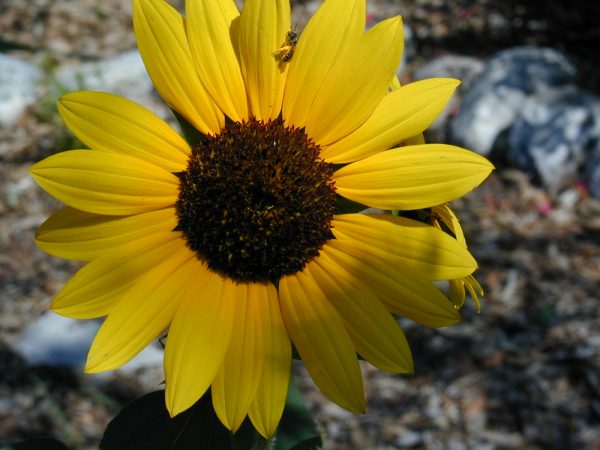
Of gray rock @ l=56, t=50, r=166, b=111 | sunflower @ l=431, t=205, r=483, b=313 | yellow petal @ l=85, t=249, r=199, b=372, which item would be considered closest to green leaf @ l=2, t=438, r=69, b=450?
yellow petal @ l=85, t=249, r=199, b=372

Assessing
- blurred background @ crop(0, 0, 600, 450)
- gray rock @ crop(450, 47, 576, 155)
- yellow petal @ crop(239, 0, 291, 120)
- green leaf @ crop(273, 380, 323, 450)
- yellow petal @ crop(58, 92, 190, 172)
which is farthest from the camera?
gray rock @ crop(450, 47, 576, 155)

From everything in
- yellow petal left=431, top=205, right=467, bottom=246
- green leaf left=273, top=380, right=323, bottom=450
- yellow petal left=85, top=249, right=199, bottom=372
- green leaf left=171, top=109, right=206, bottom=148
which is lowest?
green leaf left=273, top=380, right=323, bottom=450

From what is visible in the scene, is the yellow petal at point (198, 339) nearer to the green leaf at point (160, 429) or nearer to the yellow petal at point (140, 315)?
the yellow petal at point (140, 315)

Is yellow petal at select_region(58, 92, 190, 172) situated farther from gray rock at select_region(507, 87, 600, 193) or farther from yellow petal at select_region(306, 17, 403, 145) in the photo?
gray rock at select_region(507, 87, 600, 193)

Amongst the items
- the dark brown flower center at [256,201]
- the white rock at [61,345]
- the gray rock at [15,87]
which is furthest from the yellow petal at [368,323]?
the gray rock at [15,87]

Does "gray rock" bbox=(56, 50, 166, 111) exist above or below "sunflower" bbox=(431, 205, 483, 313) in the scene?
below

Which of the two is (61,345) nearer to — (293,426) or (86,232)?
(293,426)

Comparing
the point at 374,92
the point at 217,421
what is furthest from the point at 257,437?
the point at 374,92
